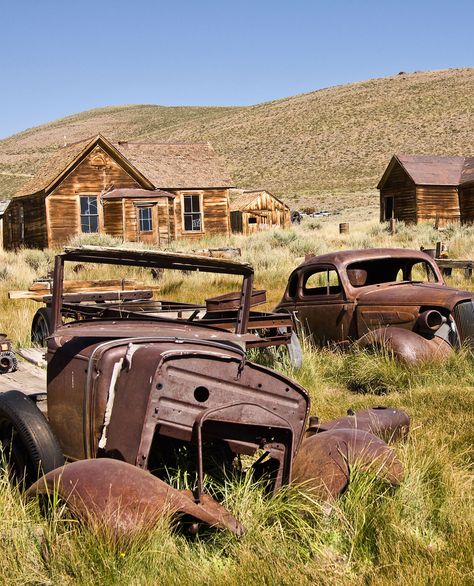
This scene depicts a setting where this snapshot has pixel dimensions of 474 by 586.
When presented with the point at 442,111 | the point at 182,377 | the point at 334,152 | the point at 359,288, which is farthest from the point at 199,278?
the point at 442,111

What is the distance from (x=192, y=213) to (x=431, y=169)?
578 inches

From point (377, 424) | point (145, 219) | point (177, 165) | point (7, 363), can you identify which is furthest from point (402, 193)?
point (377, 424)

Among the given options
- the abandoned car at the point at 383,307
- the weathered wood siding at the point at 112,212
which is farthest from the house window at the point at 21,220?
the abandoned car at the point at 383,307

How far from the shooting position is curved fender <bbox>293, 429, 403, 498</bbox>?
4.23 metres

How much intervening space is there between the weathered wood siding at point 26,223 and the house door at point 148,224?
3.89m

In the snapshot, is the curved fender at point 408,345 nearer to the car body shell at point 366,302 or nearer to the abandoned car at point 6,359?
the car body shell at point 366,302

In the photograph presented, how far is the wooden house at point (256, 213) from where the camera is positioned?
44.9 metres

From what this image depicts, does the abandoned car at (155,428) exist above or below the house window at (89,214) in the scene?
below

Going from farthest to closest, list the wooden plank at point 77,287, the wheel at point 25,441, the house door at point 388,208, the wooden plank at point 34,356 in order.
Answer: the house door at point 388,208, the wooden plank at point 77,287, the wooden plank at point 34,356, the wheel at point 25,441

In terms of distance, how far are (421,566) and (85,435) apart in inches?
73.8

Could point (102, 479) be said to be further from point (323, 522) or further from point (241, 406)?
point (323, 522)

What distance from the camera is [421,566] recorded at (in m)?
3.55

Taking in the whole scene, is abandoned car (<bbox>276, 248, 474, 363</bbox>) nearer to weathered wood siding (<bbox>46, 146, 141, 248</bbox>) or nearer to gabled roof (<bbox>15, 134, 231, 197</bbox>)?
weathered wood siding (<bbox>46, 146, 141, 248</bbox>)

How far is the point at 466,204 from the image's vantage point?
3934cm
